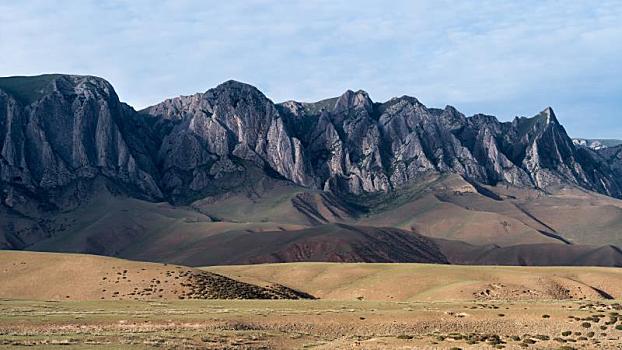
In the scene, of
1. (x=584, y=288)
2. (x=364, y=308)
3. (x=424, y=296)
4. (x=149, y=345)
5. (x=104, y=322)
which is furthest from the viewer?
(x=584, y=288)

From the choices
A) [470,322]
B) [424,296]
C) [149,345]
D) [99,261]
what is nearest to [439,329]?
A: [470,322]

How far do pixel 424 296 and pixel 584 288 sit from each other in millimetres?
28965

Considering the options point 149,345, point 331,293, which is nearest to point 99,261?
point 331,293

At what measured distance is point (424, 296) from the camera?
402 ft

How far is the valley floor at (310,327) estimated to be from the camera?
5544 cm

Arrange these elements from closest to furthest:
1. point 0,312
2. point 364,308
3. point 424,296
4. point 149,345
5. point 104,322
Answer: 1. point 149,345
2. point 104,322
3. point 0,312
4. point 364,308
5. point 424,296

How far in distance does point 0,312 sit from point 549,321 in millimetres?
52528

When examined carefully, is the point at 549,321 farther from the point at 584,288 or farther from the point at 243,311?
the point at 584,288

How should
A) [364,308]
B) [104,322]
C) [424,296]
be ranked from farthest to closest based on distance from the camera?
[424,296] → [364,308] → [104,322]

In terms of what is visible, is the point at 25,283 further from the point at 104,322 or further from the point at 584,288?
the point at 584,288

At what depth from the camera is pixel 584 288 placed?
13038cm

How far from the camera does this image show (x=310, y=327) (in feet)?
224

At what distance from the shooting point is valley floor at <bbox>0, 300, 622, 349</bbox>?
55.4 m

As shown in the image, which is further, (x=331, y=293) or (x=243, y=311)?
(x=331, y=293)
